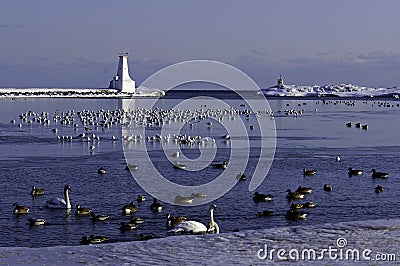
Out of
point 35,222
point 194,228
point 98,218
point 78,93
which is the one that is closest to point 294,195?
point 194,228

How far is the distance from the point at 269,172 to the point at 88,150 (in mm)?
9909

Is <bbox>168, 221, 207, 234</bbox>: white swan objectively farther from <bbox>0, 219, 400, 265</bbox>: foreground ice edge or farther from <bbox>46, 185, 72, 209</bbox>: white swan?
<bbox>46, 185, 72, 209</bbox>: white swan

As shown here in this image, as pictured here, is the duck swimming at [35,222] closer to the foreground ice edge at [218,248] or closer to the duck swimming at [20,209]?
the duck swimming at [20,209]

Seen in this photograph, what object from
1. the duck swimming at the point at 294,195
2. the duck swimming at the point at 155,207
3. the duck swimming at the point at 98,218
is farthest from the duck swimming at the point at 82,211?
the duck swimming at the point at 294,195

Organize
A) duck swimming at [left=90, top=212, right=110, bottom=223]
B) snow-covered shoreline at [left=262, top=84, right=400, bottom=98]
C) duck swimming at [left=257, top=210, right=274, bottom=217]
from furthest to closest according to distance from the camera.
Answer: snow-covered shoreline at [left=262, top=84, right=400, bottom=98] → duck swimming at [left=257, top=210, right=274, bottom=217] → duck swimming at [left=90, top=212, right=110, bottom=223]

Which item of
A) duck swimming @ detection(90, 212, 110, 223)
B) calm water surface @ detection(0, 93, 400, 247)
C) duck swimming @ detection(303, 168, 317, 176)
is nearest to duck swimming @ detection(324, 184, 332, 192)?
calm water surface @ detection(0, 93, 400, 247)

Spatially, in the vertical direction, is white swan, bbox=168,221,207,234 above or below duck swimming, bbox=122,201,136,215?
below

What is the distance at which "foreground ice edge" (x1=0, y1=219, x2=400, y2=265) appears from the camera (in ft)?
33.0

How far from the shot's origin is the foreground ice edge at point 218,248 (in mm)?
10070

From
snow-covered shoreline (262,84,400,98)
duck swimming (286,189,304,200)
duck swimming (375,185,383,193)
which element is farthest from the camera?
snow-covered shoreline (262,84,400,98)

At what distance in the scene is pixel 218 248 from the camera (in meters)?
11.0

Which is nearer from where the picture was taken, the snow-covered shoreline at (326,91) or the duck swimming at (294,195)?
the duck swimming at (294,195)

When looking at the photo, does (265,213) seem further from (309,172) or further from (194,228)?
(309,172)

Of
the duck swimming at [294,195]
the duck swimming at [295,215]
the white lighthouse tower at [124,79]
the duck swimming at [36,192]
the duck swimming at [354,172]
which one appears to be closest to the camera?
the duck swimming at [295,215]
